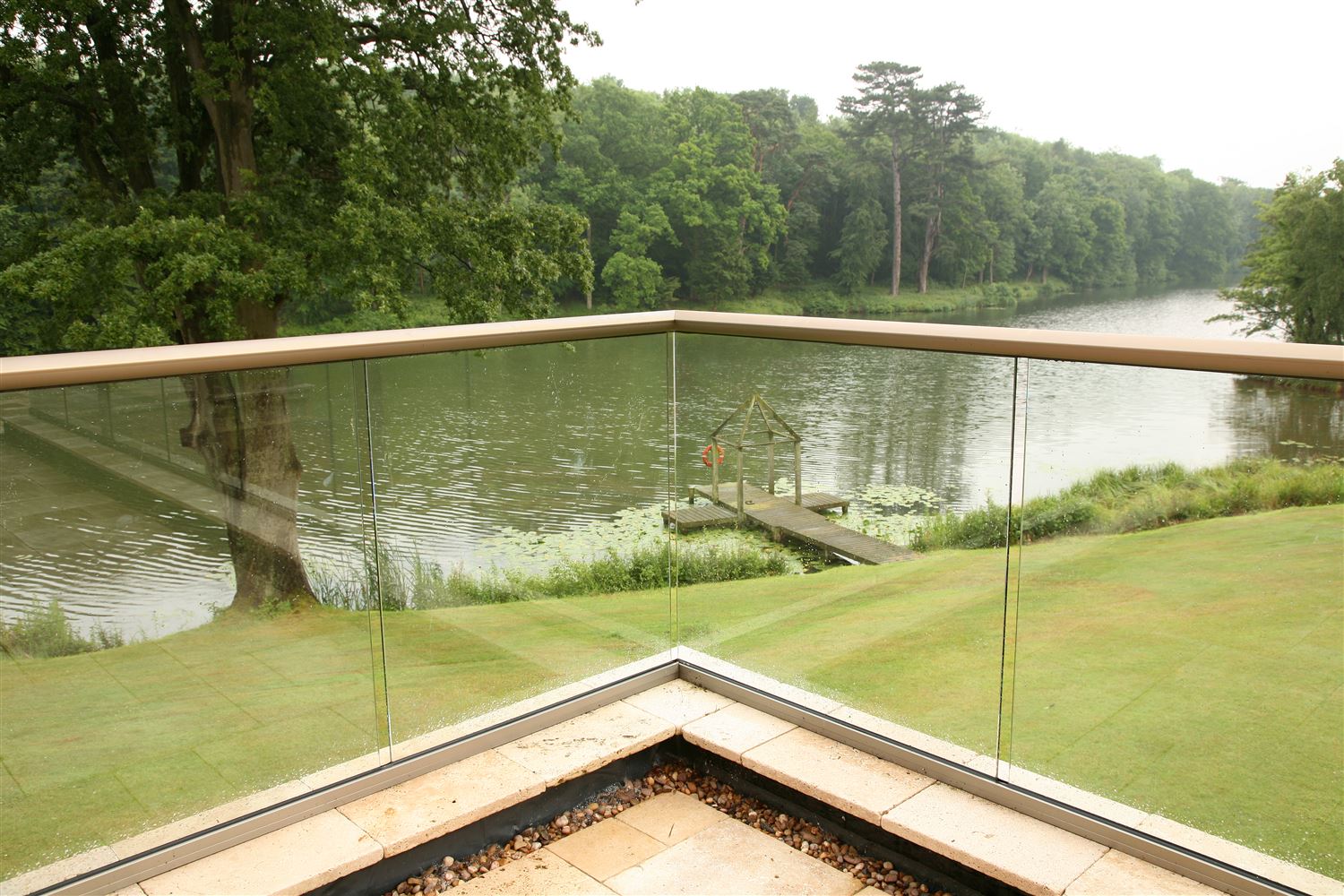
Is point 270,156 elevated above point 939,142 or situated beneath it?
situated beneath

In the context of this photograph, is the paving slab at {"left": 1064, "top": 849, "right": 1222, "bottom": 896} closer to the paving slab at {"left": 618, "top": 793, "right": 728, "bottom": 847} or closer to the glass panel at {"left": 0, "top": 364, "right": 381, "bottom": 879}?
the paving slab at {"left": 618, "top": 793, "right": 728, "bottom": 847}

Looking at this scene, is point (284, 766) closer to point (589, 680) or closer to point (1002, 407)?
point (589, 680)

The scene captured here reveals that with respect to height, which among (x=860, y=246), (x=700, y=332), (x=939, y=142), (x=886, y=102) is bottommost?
(x=700, y=332)

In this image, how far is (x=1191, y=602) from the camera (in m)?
1.65

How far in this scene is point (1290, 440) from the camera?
58.5 inches

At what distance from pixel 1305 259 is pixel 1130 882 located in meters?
32.6

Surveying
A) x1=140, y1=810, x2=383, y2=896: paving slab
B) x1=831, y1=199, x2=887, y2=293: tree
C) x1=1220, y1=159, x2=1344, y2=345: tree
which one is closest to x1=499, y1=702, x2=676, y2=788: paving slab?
x1=140, y1=810, x2=383, y2=896: paving slab

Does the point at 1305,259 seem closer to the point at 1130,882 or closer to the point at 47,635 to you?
the point at 1130,882

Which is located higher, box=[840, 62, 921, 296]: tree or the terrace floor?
box=[840, 62, 921, 296]: tree

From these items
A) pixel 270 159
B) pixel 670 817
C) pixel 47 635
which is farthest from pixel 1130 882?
pixel 270 159

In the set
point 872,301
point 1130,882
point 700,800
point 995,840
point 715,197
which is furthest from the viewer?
point 872,301

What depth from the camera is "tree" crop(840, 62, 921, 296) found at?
4097 centimetres

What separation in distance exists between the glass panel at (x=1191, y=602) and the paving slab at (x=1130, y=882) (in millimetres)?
67

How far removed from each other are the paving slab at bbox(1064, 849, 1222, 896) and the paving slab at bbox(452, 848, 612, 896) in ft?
2.93
